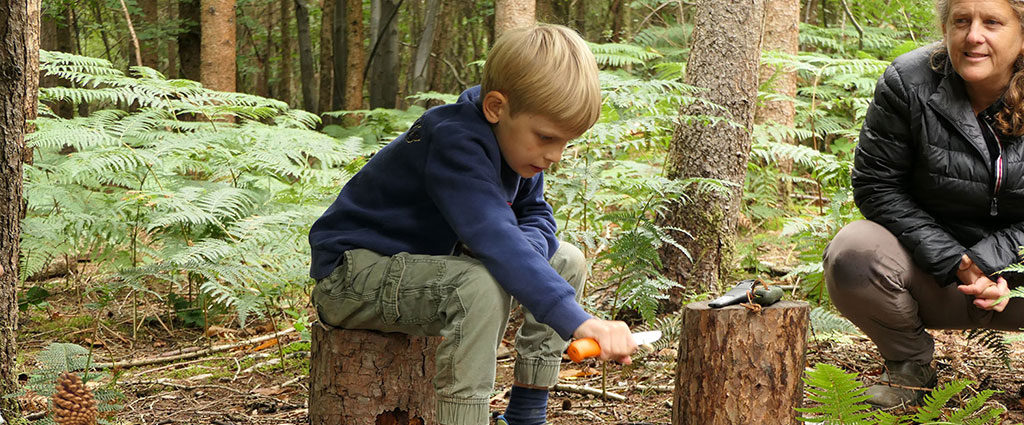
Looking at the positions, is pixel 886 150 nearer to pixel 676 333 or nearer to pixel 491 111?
pixel 676 333

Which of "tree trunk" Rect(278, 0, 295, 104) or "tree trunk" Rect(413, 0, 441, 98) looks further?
"tree trunk" Rect(278, 0, 295, 104)

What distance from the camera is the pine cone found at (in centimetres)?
253

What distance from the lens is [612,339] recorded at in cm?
216

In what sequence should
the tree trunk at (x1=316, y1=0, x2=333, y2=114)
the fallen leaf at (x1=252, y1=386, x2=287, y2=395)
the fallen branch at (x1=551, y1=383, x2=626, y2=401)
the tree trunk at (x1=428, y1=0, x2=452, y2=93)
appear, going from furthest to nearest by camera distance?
1. the tree trunk at (x1=428, y1=0, x2=452, y2=93)
2. the tree trunk at (x1=316, y1=0, x2=333, y2=114)
3. the fallen leaf at (x1=252, y1=386, x2=287, y2=395)
4. the fallen branch at (x1=551, y1=383, x2=626, y2=401)

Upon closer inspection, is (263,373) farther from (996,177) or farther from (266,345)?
(996,177)

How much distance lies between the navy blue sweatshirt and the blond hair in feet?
0.50

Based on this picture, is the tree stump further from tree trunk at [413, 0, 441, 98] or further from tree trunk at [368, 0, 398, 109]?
tree trunk at [368, 0, 398, 109]

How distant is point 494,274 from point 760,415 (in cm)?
108

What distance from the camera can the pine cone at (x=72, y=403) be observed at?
2.53 m

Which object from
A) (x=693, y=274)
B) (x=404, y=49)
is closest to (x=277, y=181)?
(x=693, y=274)

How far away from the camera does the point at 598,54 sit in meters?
9.00

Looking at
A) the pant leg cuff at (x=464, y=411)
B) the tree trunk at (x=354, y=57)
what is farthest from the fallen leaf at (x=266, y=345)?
the tree trunk at (x=354, y=57)

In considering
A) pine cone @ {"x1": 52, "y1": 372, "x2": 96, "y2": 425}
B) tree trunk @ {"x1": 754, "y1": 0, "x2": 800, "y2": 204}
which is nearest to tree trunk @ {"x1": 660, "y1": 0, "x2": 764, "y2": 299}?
pine cone @ {"x1": 52, "y1": 372, "x2": 96, "y2": 425}

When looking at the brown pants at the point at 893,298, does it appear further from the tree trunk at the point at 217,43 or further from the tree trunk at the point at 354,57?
the tree trunk at the point at 354,57
